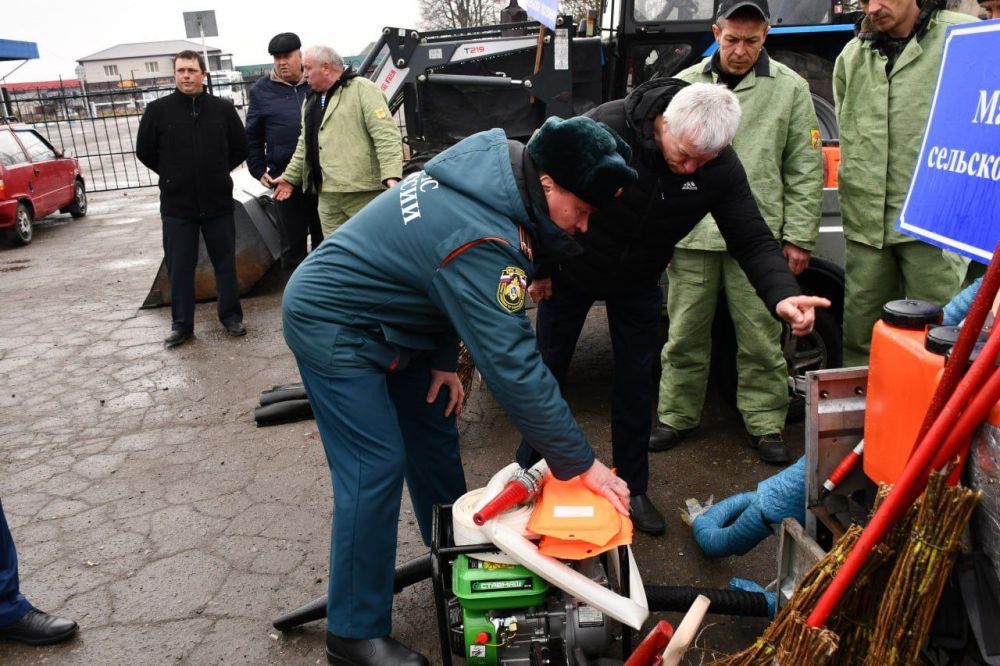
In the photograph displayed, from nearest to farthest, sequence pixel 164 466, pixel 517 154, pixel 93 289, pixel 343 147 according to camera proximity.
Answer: pixel 517 154, pixel 164 466, pixel 343 147, pixel 93 289

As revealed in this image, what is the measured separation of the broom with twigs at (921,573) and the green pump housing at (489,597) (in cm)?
83

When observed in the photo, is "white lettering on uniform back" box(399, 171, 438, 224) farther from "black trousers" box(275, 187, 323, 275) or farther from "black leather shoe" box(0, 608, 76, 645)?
"black trousers" box(275, 187, 323, 275)

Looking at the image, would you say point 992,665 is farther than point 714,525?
No

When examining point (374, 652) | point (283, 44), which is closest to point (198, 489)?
point (374, 652)

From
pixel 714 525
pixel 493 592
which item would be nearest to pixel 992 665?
pixel 493 592

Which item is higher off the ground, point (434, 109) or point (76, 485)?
point (434, 109)

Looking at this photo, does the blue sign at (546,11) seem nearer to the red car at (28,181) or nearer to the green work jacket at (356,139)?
the green work jacket at (356,139)

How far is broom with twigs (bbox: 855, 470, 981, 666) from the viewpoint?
1528 mm

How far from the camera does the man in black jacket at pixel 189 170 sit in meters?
5.62

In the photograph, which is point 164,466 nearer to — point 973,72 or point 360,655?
point 360,655

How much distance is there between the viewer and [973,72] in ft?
7.12

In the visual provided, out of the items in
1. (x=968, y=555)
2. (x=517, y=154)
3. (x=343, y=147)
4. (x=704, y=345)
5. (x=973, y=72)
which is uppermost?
(x=973, y=72)

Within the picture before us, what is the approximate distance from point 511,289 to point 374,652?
1227 millimetres

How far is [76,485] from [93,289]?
4.48 m
